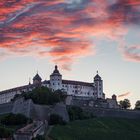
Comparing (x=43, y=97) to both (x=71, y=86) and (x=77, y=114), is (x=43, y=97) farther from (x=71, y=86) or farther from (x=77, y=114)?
(x=71, y=86)

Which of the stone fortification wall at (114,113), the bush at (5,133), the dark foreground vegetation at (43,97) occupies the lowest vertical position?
the bush at (5,133)

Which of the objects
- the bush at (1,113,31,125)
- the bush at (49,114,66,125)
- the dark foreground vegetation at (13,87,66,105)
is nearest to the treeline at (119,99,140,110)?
the dark foreground vegetation at (13,87,66,105)

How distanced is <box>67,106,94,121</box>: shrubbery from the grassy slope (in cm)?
174

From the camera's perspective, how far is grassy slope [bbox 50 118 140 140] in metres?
67.1

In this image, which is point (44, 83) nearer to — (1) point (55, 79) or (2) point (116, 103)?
(1) point (55, 79)

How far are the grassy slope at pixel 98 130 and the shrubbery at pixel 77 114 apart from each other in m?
1.74

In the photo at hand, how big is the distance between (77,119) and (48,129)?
13.6 meters

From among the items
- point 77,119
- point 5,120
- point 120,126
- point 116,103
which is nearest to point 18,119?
point 5,120

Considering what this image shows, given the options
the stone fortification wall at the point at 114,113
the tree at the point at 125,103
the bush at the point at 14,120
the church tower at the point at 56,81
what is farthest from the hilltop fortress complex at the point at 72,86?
the bush at the point at 14,120

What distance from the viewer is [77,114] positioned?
8312 cm

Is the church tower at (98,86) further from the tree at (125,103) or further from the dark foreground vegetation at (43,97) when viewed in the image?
the dark foreground vegetation at (43,97)

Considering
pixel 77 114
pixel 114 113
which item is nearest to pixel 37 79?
pixel 114 113

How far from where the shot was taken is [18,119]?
71500mm

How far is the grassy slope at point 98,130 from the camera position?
67.1 meters
